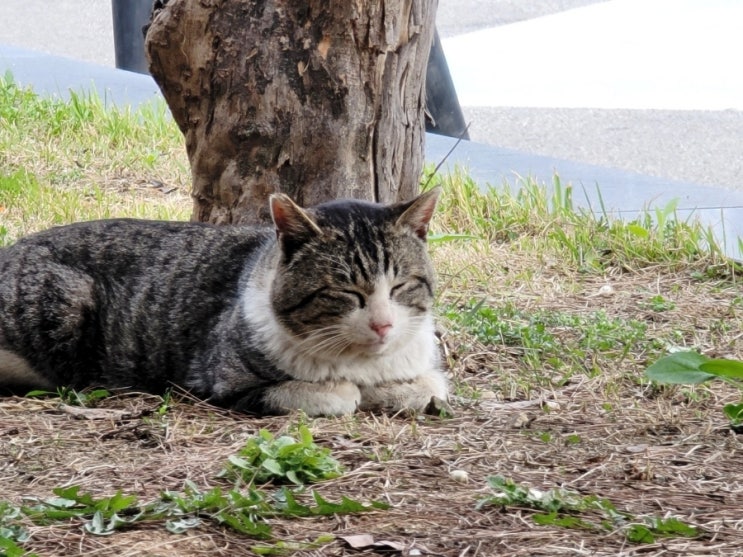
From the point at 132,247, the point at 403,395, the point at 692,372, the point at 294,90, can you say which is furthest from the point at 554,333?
the point at 132,247

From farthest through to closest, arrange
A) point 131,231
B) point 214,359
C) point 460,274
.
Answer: point 460,274 < point 131,231 < point 214,359

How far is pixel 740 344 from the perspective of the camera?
17.1 ft

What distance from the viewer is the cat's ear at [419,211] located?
14.3ft

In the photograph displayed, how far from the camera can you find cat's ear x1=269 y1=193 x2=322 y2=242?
4207 millimetres

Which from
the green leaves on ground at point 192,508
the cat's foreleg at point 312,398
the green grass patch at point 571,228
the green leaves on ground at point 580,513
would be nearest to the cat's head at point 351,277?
the cat's foreleg at point 312,398

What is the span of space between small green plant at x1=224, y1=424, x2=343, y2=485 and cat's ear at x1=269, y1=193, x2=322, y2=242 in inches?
42.1

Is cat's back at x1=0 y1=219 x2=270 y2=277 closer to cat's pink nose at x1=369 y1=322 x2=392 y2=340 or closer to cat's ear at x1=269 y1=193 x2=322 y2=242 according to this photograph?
cat's ear at x1=269 y1=193 x2=322 y2=242

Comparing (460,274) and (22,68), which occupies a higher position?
(22,68)

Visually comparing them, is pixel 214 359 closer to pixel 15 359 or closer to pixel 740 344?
pixel 15 359

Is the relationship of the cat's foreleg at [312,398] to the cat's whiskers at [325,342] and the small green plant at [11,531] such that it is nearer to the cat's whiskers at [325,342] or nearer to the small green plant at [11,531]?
the cat's whiskers at [325,342]

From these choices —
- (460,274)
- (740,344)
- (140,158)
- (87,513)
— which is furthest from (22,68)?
(87,513)

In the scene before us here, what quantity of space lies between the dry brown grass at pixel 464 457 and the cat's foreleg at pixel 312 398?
8cm

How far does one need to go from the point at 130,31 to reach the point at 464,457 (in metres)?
9.05

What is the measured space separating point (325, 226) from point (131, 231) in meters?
1.07
